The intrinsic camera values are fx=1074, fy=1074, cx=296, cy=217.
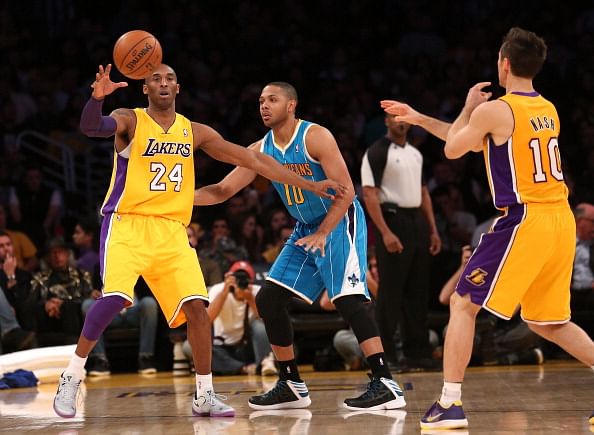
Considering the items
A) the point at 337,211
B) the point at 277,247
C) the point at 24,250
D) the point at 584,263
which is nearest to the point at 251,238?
the point at 277,247

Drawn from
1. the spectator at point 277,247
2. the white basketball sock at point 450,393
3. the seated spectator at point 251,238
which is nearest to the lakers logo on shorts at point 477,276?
the white basketball sock at point 450,393

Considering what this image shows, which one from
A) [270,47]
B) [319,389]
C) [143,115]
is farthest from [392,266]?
[270,47]

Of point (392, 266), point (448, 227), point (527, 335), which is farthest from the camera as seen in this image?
point (448, 227)

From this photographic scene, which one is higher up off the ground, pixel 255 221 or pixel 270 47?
pixel 270 47

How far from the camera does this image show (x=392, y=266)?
9164mm

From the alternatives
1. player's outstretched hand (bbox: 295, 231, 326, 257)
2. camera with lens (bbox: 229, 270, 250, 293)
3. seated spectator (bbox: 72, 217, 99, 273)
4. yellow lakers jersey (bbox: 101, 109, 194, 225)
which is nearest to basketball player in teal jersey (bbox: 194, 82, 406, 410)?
player's outstretched hand (bbox: 295, 231, 326, 257)

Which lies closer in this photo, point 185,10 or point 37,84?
point 37,84

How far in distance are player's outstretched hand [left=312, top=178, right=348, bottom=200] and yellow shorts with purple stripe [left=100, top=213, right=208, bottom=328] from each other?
827 millimetres

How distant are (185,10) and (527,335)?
7.55 m

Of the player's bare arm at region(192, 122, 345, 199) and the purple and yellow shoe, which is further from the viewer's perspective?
the player's bare arm at region(192, 122, 345, 199)

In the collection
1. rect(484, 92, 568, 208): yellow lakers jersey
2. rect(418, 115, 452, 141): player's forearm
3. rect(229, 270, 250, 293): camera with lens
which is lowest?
rect(229, 270, 250, 293): camera with lens

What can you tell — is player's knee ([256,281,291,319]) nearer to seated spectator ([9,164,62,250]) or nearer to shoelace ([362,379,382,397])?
shoelace ([362,379,382,397])

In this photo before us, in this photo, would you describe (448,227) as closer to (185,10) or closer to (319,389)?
(319,389)

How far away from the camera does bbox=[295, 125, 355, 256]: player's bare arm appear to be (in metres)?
6.23
